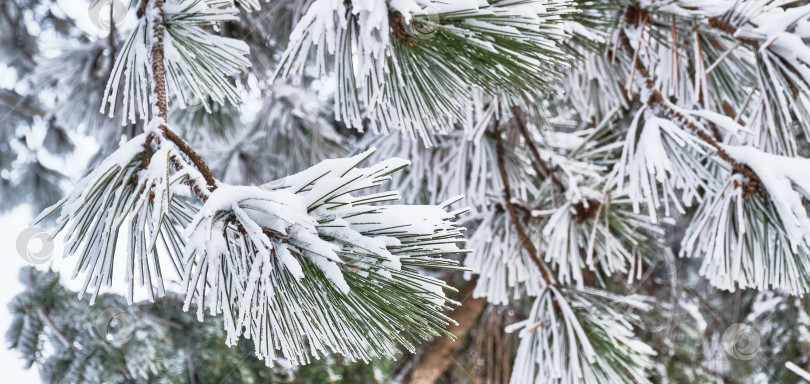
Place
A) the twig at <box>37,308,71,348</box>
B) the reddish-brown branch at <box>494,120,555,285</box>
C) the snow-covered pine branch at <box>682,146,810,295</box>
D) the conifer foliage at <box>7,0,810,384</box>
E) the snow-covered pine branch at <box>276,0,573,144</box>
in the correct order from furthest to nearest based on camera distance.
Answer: the twig at <box>37,308,71,348</box>, the reddish-brown branch at <box>494,120,555,285</box>, the snow-covered pine branch at <box>682,146,810,295</box>, the snow-covered pine branch at <box>276,0,573,144</box>, the conifer foliage at <box>7,0,810,384</box>

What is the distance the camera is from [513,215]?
112cm

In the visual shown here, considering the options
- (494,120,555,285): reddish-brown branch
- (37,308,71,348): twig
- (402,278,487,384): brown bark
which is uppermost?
(494,120,555,285): reddish-brown branch

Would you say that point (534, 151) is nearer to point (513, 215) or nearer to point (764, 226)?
point (513, 215)

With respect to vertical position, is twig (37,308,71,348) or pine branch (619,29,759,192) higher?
pine branch (619,29,759,192)

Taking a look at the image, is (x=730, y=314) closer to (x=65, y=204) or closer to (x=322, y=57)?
(x=322, y=57)

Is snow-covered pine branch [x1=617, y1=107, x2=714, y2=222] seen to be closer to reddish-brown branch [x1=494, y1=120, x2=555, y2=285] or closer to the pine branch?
the pine branch

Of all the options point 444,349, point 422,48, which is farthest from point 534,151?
point 444,349

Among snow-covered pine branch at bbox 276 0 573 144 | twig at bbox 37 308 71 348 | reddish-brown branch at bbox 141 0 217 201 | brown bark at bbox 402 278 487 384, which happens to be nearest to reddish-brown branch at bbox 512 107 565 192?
snow-covered pine branch at bbox 276 0 573 144

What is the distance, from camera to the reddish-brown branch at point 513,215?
1027 millimetres

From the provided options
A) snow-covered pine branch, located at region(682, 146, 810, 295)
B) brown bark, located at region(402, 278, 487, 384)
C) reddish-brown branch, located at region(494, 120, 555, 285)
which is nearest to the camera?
snow-covered pine branch, located at region(682, 146, 810, 295)

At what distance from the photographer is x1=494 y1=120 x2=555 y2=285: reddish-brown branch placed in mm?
1027

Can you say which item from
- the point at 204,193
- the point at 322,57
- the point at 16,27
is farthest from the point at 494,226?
the point at 16,27

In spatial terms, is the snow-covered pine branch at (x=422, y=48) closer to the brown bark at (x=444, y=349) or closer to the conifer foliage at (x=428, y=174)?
the conifer foliage at (x=428, y=174)

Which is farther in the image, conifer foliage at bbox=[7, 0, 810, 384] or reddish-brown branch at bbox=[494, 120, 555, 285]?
reddish-brown branch at bbox=[494, 120, 555, 285]
